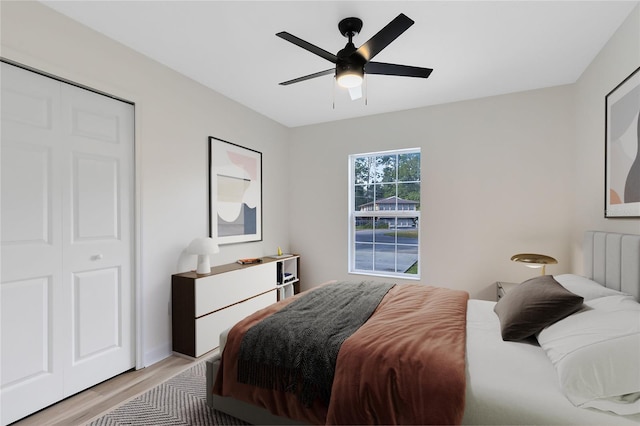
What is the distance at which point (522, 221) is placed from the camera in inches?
124

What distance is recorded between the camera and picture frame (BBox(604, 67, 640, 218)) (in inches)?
71.5

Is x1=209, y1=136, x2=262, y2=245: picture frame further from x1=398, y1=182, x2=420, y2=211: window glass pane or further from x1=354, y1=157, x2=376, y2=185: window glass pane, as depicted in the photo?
x1=398, y1=182, x2=420, y2=211: window glass pane

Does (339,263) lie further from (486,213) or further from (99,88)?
(99,88)

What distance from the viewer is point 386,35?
167cm

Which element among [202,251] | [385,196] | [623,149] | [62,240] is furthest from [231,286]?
[623,149]

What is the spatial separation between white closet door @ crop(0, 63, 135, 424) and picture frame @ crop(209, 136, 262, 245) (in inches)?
33.6

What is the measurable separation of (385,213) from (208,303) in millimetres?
2454

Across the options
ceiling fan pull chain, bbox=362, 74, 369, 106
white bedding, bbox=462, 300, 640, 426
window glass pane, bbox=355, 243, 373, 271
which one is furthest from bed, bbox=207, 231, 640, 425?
ceiling fan pull chain, bbox=362, 74, 369, 106

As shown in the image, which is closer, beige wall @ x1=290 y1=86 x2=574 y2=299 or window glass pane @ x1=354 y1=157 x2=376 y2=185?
beige wall @ x1=290 y1=86 x2=574 y2=299

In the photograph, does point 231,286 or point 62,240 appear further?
point 231,286

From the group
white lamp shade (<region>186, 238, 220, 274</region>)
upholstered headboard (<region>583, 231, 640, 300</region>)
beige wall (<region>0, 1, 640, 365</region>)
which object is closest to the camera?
upholstered headboard (<region>583, 231, 640, 300</region>)

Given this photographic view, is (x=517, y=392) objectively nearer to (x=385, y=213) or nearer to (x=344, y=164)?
(x=385, y=213)

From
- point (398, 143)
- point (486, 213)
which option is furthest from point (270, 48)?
point (486, 213)

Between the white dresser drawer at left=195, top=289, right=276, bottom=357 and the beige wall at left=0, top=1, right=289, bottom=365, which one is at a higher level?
the beige wall at left=0, top=1, right=289, bottom=365
